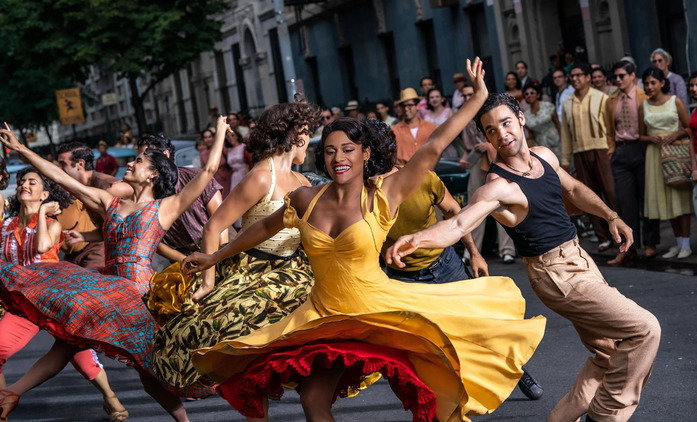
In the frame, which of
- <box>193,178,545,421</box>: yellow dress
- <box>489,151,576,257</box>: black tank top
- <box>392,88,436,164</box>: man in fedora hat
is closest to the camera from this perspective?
<box>193,178,545,421</box>: yellow dress

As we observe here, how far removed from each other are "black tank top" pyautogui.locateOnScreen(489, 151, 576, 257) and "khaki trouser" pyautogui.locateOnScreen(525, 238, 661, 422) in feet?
0.17

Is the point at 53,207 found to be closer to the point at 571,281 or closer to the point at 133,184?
the point at 133,184

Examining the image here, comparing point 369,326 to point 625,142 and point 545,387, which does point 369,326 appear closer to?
point 545,387

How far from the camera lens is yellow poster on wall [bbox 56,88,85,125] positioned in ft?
126

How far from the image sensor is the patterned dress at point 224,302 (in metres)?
5.61

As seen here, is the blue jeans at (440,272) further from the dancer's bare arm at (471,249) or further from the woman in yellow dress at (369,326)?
the woman in yellow dress at (369,326)

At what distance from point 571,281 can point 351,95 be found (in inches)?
1187

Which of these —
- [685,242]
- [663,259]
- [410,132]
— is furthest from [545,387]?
[410,132]

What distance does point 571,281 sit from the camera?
17.3 ft

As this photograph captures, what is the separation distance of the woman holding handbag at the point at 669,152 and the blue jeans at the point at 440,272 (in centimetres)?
515

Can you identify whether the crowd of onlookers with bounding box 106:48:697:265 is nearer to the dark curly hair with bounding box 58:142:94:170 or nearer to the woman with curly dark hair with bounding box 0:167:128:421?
the dark curly hair with bounding box 58:142:94:170

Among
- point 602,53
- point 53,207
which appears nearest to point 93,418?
point 53,207

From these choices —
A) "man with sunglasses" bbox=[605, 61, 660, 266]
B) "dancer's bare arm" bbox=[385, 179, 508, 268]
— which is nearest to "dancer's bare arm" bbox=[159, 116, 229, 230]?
"dancer's bare arm" bbox=[385, 179, 508, 268]

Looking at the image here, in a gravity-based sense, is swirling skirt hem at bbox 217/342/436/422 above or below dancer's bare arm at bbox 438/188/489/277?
below
